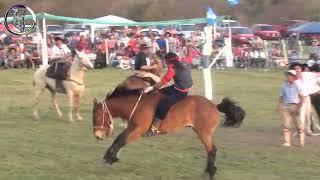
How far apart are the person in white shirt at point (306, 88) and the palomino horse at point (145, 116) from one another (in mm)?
3025

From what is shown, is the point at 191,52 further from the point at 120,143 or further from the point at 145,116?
the point at 120,143

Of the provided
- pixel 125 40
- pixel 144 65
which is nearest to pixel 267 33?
pixel 125 40

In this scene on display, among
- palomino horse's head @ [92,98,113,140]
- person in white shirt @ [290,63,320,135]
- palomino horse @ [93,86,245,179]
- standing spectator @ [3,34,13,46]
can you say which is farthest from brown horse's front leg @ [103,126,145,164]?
standing spectator @ [3,34,13,46]

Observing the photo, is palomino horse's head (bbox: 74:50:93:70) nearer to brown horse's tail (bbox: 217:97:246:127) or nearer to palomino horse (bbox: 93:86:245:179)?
palomino horse (bbox: 93:86:245:179)

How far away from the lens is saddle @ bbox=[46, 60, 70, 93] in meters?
17.8

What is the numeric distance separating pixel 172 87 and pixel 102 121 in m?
1.25

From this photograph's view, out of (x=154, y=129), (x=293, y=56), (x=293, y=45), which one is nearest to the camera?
(x=154, y=129)

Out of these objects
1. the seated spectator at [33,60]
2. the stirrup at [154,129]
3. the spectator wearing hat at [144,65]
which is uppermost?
the spectator wearing hat at [144,65]

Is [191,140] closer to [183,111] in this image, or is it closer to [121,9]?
[183,111]

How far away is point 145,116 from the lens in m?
11.0

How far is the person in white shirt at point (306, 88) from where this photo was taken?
1378 centimetres

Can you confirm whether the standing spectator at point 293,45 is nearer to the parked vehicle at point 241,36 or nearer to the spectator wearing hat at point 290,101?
the parked vehicle at point 241,36

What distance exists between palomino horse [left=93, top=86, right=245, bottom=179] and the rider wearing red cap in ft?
0.26

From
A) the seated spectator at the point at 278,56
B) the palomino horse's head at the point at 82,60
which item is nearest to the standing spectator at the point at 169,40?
the seated spectator at the point at 278,56
